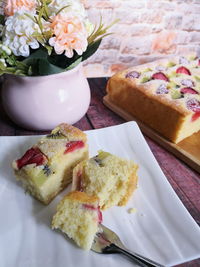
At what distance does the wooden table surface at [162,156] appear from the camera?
99 centimetres

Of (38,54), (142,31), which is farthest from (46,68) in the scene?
(142,31)

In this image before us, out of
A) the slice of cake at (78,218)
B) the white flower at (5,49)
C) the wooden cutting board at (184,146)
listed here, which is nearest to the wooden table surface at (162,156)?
the wooden cutting board at (184,146)

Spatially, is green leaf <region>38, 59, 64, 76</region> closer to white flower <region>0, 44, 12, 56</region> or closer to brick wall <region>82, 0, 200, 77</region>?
white flower <region>0, 44, 12, 56</region>

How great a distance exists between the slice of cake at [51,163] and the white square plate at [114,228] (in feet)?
0.13

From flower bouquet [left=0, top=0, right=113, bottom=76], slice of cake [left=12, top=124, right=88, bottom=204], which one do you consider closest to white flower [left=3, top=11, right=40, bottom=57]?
flower bouquet [left=0, top=0, right=113, bottom=76]

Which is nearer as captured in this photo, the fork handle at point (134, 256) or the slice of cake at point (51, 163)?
the fork handle at point (134, 256)

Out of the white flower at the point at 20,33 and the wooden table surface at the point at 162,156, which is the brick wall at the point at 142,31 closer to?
the wooden table surface at the point at 162,156

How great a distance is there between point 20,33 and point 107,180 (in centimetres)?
52

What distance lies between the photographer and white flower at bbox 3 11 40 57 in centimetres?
91

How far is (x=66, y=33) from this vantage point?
92 centimetres

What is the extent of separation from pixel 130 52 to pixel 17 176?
1.39 metres

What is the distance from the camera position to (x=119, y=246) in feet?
2.52

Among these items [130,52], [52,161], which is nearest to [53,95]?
[52,161]

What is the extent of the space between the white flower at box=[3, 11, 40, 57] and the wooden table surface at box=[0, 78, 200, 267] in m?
0.38
